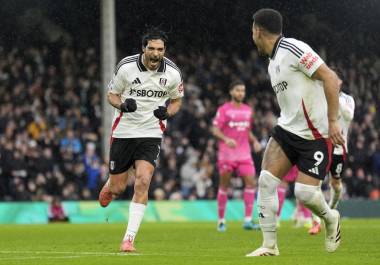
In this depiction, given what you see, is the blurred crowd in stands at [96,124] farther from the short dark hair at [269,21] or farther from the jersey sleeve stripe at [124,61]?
the short dark hair at [269,21]

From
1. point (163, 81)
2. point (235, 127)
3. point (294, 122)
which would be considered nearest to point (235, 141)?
point (235, 127)

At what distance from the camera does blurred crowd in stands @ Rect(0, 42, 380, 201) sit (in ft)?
87.9

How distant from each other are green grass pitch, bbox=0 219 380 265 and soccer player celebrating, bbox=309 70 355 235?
545 mm

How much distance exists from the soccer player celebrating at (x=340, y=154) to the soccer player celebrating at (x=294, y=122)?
5057 millimetres

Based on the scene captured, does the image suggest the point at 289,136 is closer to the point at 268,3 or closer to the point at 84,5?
the point at 268,3

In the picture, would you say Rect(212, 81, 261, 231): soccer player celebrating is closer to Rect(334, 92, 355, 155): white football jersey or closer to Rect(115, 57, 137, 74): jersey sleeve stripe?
Rect(334, 92, 355, 155): white football jersey

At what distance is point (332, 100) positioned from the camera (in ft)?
32.6

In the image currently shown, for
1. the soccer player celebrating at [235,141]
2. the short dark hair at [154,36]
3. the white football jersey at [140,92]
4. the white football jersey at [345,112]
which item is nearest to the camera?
the short dark hair at [154,36]

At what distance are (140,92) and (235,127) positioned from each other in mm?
7102

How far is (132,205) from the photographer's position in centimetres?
1177

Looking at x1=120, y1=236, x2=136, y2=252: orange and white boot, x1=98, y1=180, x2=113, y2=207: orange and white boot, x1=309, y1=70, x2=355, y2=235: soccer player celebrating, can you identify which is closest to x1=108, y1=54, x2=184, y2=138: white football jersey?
x1=98, y1=180, x2=113, y2=207: orange and white boot

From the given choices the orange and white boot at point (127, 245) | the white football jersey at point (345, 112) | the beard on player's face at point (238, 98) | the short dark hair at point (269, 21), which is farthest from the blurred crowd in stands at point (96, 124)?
the short dark hair at point (269, 21)

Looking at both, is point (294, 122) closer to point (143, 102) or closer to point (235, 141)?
point (143, 102)

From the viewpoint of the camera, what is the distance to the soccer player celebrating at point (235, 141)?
1897 cm
